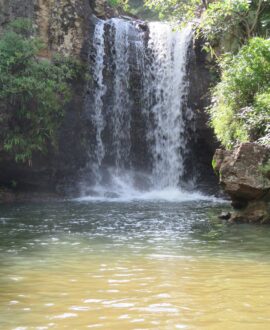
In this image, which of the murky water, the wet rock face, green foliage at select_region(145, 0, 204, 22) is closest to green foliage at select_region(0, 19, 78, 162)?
green foliage at select_region(145, 0, 204, 22)

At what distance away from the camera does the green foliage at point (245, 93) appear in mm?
12266

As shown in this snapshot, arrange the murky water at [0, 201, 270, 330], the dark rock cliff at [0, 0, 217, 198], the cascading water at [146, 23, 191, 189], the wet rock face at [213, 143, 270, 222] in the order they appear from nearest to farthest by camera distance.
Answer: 1. the murky water at [0, 201, 270, 330]
2. the wet rock face at [213, 143, 270, 222]
3. the dark rock cliff at [0, 0, 217, 198]
4. the cascading water at [146, 23, 191, 189]

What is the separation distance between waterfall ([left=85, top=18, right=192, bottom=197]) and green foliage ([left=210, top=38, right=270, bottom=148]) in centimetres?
648

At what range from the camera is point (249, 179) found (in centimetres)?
1072

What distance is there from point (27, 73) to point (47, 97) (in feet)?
3.89

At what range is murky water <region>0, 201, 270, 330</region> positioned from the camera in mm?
4094

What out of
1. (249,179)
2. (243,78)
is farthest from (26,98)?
(249,179)

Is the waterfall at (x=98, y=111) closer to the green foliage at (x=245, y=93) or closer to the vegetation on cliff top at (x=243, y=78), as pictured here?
the vegetation on cliff top at (x=243, y=78)

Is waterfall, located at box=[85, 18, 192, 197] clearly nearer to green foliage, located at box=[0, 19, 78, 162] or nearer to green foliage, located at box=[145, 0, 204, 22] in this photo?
green foliage, located at box=[145, 0, 204, 22]

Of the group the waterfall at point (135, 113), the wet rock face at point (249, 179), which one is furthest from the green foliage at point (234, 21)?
the wet rock face at point (249, 179)

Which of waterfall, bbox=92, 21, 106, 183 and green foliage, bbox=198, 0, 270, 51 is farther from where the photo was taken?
waterfall, bbox=92, 21, 106, 183

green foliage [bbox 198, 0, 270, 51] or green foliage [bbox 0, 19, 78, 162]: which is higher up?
green foliage [bbox 198, 0, 270, 51]

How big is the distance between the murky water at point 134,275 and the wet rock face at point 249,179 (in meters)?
0.83

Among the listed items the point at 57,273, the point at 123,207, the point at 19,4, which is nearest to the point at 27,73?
the point at 19,4
